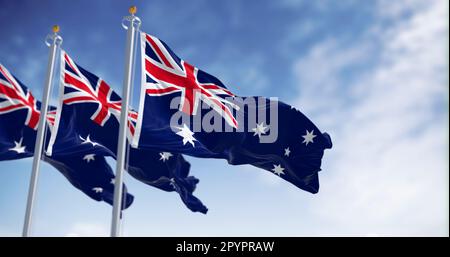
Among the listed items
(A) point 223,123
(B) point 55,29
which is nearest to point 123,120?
(A) point 223,123

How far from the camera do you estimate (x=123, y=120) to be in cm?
1218

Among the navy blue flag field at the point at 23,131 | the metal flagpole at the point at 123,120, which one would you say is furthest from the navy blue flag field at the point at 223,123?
the navy blue flag field at the point at 23,131

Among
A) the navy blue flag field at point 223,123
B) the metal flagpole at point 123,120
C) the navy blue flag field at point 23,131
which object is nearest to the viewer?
the metal flagpole at point 123,120

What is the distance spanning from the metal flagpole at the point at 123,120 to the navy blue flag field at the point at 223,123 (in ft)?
1.22

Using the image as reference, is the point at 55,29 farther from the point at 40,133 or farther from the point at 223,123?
the point at 223,123

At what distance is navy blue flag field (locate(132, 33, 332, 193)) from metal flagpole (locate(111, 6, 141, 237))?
14.6 inches

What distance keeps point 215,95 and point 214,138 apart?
1450 mm

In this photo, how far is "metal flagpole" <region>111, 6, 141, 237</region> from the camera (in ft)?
36.6

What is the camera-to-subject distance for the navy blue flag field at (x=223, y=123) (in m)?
13.1

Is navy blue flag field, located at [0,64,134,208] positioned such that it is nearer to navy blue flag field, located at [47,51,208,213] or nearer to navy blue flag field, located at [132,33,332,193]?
navy blue flag field, located at [47,51,208,213]

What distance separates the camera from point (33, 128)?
16188 mm

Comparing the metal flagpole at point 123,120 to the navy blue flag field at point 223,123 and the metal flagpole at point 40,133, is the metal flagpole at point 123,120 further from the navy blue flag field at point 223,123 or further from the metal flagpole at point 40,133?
the metal flagpole at point 40,133

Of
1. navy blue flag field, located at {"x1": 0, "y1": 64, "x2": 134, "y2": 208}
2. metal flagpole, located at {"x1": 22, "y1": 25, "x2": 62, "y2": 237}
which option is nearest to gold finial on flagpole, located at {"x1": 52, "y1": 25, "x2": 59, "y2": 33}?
metal flagpole, located at {"x1": 22, "y1": 25, "x2": 62, "y2": 237}
